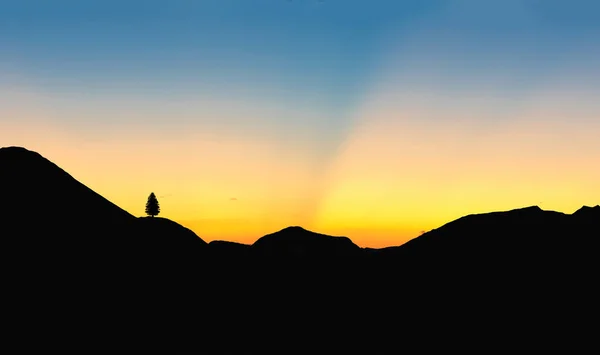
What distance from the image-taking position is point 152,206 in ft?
631

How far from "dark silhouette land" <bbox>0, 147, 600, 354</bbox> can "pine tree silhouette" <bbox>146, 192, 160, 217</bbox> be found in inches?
1710

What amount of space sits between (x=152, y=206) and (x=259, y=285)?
6412 cm

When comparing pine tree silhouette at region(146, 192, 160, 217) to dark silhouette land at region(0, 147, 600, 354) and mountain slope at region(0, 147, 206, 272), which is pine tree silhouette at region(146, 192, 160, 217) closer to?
dark silhouette land at region(0, 147, 600, 354)

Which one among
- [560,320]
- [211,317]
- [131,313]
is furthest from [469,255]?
[131,313]

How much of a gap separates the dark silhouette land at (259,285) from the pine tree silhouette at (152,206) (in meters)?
43.4

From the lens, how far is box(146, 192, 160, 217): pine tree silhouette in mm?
191125

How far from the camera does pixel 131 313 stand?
93562 millimetres

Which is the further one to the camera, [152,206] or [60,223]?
[152,206]

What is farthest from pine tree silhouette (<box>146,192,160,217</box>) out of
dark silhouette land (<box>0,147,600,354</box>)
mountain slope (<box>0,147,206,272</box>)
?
mountain slope (<box>0,147,206,272</box>)

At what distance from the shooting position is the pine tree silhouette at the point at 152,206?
627ft

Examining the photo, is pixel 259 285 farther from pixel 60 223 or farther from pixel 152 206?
pixel 152 206

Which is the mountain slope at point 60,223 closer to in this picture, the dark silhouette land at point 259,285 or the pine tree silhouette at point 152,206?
the dark silhouette land at point 259,285

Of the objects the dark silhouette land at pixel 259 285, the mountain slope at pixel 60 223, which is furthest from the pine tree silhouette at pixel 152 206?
the mountain slope at pixel 60 223

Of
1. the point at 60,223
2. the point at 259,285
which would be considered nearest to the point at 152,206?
the point at 259,285
